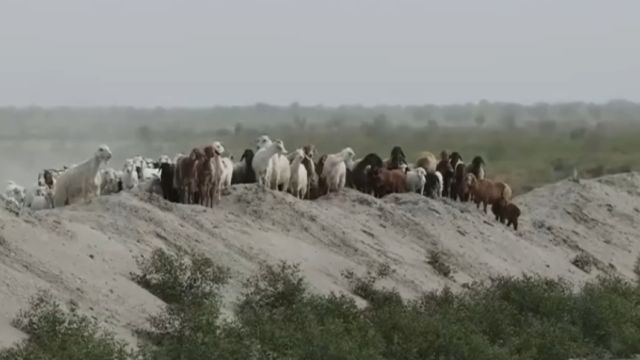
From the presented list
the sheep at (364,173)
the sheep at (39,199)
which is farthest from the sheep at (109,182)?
the sheep at (364,173)

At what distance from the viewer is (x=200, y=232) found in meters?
25.3

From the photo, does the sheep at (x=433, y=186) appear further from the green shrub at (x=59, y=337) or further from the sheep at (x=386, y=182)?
the green shrub at (x=59, y=337)

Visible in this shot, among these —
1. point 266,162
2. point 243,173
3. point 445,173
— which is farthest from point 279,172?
point 445,173

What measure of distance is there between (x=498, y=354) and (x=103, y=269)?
5694 mm

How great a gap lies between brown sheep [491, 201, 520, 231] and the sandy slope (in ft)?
1.75

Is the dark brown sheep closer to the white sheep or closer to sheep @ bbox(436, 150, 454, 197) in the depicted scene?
the white sheep

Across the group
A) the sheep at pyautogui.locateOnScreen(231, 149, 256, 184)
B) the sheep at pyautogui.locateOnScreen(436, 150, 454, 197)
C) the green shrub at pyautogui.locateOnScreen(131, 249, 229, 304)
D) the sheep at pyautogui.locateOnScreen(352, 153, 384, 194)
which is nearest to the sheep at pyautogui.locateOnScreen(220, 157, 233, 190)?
the sheep at pyautogui.locateOnScreen(231, 149, 256, 184)

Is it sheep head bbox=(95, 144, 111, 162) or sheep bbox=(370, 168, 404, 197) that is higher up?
sheep head bbox=(95, 144, 111, 162)

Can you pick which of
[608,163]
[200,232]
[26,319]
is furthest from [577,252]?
[608,163]

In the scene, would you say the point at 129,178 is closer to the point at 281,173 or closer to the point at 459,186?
the point at 281,173

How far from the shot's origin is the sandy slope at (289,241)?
20.5m

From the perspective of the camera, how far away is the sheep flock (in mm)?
28047

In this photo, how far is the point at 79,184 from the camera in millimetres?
28766

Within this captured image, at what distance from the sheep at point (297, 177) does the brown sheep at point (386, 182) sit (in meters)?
3.37
